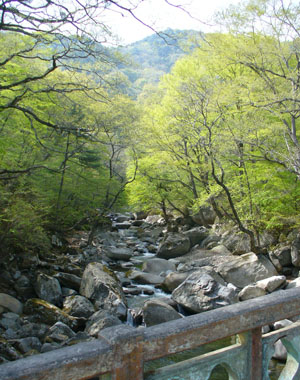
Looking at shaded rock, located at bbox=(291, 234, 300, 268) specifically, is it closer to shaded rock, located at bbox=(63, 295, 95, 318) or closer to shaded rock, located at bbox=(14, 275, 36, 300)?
shaded rock, located at bbox=(63, 295, 95, 318)

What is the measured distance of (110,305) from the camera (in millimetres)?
8977

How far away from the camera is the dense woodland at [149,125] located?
24.5 ft

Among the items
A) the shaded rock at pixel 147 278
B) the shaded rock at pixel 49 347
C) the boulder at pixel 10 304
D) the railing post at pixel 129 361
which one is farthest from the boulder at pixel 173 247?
the railing post at pixel 129 361

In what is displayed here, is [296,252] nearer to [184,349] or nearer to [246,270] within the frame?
[246,270]

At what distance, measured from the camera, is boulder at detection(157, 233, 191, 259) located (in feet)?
54.3

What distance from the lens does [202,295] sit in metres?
9.12

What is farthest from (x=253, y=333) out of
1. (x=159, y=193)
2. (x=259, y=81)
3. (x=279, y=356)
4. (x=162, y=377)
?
(x=159, y=193)

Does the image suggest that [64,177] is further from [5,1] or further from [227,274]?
[5,1]

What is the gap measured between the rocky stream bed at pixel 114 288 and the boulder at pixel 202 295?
27mm

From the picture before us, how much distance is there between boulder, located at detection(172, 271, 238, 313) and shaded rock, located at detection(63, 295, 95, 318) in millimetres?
2515

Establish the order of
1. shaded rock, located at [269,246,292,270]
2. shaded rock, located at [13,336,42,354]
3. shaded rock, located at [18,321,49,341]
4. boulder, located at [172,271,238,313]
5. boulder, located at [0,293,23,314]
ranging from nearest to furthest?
shaded rock, located at [13,336,42,354] < shaded rock, located at [18,321,49,341] < boulder, located at [0,293,23,314] < boulder, located at [172,271,238,313] < shaded rock, located at [269,246,292,270]

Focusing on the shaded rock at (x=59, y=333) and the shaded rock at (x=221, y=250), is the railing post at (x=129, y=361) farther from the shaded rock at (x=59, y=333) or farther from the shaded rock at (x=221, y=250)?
Answer: the shaded rock at (x=221, y=250)

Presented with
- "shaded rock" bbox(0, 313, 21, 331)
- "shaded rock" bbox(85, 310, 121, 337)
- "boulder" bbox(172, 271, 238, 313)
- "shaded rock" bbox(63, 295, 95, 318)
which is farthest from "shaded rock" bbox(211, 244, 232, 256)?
"shaded rock" bbox(0, 313, 21, 331)

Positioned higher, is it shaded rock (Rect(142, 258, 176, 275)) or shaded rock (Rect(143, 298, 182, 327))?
shaded rock (Rect(143, 298, 182, 327))
